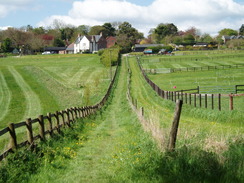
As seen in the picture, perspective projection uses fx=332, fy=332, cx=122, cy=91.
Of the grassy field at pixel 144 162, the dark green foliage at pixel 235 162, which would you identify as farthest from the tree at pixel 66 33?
the dark green foliage at pixel 235 162

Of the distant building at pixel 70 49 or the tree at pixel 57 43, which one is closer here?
the distant building at pixel 70 49

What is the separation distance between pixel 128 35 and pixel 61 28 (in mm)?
46921

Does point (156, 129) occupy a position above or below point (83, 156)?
above

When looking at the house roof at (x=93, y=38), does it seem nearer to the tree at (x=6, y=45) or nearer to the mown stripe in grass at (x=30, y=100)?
the tree at (x=6, y=45)

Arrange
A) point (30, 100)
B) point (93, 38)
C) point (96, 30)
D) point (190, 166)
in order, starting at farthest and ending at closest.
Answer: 1. point (96, 30)
2. point (93, 38)
3. point (30, 100)
4. point (190, 166)

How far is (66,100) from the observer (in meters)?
44.7

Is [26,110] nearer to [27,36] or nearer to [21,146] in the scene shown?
[21,146]

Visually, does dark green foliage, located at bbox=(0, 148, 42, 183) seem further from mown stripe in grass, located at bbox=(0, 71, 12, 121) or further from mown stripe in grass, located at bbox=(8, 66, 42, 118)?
mown stripe in grass, located at bbox=(8, 66, 42, 118)

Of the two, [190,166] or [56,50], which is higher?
[56,50]

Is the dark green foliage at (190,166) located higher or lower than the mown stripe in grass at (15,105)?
higher

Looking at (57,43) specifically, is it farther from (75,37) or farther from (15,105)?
(15,105)

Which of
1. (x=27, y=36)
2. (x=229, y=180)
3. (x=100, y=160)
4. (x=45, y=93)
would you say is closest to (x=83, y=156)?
(x=100, y=160)

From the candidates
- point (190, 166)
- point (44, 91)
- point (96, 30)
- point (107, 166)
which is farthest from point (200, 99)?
point (96, 30)

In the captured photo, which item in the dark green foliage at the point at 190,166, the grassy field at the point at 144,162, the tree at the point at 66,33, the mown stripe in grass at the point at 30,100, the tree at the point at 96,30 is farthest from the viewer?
the tree at the point at 66,33
